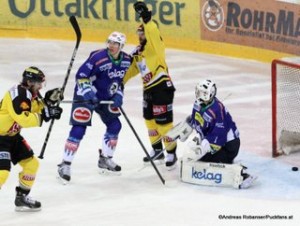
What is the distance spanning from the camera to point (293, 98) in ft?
22.0

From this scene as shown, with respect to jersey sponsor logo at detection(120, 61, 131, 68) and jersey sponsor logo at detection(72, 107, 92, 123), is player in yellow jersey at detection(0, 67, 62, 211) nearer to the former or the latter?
jersey sponsor logo at detection(72, 107, 92, 123)

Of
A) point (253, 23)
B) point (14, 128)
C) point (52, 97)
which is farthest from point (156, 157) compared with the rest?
point (253, 23)

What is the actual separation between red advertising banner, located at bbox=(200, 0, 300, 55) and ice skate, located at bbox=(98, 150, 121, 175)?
3918mm

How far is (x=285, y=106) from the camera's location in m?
6.77

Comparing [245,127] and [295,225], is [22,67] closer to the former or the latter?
[245,127]

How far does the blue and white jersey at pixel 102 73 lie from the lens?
6.02 metres

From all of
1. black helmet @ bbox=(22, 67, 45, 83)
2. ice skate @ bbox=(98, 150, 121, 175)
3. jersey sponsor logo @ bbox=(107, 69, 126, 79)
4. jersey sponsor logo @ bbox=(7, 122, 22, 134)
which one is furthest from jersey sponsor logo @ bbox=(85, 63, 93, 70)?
jersey sponsor logo @ bbox=(7, 122, 22, 134)

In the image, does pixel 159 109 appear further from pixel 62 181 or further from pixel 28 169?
pixel 28 169

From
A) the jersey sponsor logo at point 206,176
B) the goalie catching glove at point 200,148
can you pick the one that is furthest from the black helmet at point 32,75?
the jersey sponsor logo at point 206,176

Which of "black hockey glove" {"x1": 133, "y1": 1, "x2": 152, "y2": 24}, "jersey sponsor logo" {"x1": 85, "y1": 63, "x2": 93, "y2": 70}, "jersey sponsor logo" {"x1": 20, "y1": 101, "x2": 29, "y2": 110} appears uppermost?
"black hockey glove" {"x1": 133, "y1": 1, "x2": 152, "y2": 24}

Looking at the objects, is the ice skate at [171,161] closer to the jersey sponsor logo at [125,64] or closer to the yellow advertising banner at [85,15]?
the jersey sponsor logo at [125,64]

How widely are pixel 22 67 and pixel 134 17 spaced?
1.75m

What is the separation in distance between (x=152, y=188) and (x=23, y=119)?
1242 millimetres

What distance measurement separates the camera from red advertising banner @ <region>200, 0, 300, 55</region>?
969 cm
